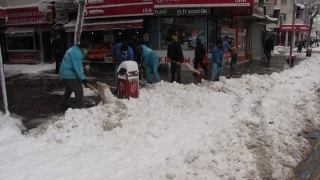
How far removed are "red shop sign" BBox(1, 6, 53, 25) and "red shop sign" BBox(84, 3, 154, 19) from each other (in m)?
3.27

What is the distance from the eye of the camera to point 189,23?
1656 centimetres

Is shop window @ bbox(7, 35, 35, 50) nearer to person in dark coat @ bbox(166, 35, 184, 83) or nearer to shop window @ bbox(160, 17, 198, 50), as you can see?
shop window @ bbox(160, 17, 198, 50)

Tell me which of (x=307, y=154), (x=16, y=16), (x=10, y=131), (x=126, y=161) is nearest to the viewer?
(x=126, y=161)

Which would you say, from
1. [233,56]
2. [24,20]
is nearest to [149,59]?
[233,56]

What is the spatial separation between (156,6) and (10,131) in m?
11.5

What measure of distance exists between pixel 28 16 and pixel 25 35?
124cm

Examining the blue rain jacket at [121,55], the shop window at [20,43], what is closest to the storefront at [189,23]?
the blue rain jacket at [121,55]

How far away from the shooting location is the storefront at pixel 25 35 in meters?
20.6

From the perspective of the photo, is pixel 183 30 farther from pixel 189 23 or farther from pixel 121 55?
pixel 121 55

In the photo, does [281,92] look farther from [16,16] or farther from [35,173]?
[16,16]

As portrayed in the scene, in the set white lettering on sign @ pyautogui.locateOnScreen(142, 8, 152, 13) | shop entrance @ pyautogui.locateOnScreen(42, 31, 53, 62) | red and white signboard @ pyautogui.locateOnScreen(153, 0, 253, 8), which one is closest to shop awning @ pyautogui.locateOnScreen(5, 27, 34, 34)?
shop entrance @ pyautogui.locateOnScreen(42, 31, 53, 62)

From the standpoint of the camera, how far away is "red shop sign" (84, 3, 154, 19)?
1628 cm

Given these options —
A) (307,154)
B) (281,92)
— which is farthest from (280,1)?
(307,154)

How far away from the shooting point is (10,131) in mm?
5887
